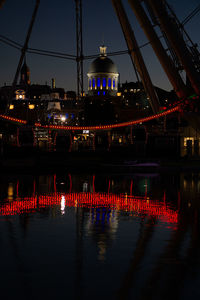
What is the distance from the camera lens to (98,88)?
184 metres

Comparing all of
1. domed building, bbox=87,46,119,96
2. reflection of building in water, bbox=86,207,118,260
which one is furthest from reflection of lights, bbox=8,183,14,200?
domed building, bbox=87,46,119,96

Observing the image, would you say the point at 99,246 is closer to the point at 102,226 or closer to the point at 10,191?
the point at 102,226

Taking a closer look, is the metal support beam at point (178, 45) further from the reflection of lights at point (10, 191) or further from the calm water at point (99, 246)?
the calm water at point (99, 246)

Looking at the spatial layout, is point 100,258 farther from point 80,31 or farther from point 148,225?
point 80,31

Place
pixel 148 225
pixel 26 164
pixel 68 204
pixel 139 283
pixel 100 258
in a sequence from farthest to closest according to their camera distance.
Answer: pixel 26 164 < pixel 68 204 < pixel 148 225 < pixel 100 258 < pixel 139 283

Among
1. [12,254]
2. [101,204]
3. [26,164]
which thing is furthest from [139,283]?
[26,164]

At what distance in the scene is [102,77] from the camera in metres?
182

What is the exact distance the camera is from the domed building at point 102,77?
582ft

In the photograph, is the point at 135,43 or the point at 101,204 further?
the point at 135,43

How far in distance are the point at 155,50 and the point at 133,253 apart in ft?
97.0

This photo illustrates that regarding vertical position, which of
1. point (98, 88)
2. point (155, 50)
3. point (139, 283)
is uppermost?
point (98, 88)

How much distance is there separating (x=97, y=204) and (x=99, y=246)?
A: 611cm

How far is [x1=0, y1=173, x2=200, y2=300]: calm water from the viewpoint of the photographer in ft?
21.4

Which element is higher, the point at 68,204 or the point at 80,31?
the point at 80,31
